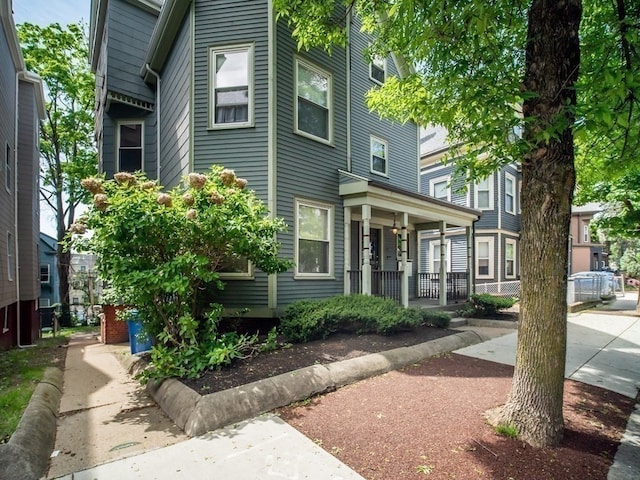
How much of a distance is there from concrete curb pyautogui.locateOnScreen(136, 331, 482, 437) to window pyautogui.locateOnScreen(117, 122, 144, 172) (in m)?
7.83

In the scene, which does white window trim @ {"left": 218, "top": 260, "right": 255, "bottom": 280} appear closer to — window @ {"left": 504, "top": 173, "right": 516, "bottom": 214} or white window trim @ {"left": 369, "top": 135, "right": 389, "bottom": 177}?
white window trim @ {"left": 369, "top": 135, "right": 389, "bottom": 177}

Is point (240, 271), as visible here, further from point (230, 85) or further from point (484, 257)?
point (484, 257)

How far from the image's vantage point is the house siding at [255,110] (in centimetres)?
726

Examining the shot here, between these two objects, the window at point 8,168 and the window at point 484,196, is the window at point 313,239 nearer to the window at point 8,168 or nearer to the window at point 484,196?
the window at point 8,168

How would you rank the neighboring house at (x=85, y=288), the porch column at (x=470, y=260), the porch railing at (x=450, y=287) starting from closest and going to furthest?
the porch column at (x=470, y=260)
the porch railing at (x=450, y=287)
the neighboring house at (x=85, y=288)

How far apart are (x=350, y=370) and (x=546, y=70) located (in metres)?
4.07

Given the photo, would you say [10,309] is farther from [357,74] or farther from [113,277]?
[357,74]

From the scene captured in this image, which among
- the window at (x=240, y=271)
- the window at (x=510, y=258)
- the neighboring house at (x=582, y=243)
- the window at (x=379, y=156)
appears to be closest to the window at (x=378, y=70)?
the window at (x=379, y=156)

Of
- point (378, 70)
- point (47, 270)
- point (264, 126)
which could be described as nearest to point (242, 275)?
point (264, 126)

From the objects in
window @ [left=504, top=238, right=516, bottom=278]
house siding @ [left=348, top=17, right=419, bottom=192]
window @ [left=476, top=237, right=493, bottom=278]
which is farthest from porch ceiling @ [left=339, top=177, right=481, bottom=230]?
window @ [left=504, top=238, right=516, bottom=278]

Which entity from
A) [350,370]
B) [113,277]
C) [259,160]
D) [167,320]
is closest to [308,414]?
[350,370]

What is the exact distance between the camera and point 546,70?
323 cm

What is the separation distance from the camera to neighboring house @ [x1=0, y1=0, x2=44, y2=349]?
8124 mm

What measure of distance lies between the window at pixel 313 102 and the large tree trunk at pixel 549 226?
17.5ft
